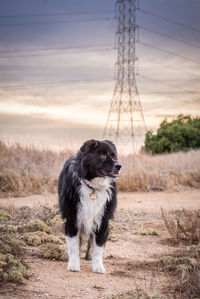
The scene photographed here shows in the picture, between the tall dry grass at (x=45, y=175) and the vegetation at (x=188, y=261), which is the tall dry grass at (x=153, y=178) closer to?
the tall dry grass at (x=45, y=175)

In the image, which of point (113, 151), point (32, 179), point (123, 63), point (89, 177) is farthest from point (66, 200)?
point (123, 63)

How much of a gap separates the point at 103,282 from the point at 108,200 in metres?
1.07

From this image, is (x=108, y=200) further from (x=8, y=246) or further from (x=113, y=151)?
(x=8, y=246)

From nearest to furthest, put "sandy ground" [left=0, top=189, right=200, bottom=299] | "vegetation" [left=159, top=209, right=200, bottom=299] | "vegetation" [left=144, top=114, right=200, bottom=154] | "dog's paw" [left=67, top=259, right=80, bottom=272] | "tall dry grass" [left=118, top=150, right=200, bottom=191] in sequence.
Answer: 1. "vegetation" [left=159, top=209, right=200, bottom=299]
2. "sandy ground" [left=0, top=189, right=200, bottom=299]
3. "dog's paw" [left=67, top=259, right=80, bottom=272]
4. "tall dry grass" [left=118, top=150, right=200, bottom=191]
5. "vegetation" [left=144, top=114, right=200, bottom=154]

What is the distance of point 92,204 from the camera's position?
509cm

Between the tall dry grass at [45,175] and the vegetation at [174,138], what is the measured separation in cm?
1416

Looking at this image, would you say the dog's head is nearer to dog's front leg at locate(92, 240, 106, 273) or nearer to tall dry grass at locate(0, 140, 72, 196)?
dog's front leg at locate(92, 240, 106, 273)

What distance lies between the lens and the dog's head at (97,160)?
4836mm

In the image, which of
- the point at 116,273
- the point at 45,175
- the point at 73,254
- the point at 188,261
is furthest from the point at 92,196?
the point at 45,175

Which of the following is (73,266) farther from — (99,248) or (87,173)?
(87,173)

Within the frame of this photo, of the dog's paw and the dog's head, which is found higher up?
the dog's head

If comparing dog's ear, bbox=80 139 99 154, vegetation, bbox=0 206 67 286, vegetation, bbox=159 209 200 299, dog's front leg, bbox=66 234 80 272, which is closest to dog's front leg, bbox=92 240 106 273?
dog's front leg, bbox=66 234 80 272

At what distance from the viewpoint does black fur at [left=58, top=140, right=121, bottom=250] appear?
15.9 feet

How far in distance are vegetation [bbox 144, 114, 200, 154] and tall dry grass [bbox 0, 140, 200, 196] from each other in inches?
558
